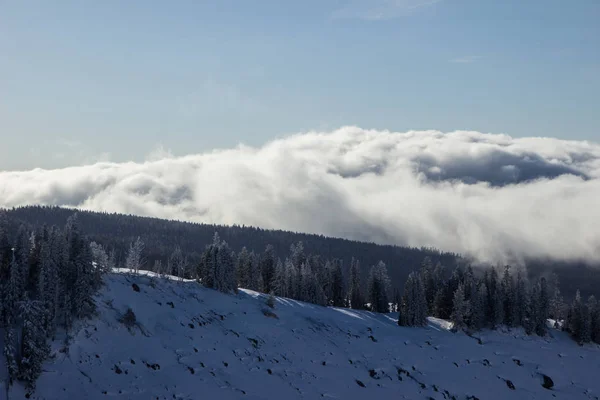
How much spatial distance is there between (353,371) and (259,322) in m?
18.9

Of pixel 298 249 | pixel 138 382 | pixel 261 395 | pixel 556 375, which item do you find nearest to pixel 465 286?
pixel 556 375

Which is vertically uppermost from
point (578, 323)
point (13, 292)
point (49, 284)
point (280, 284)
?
point (49, 284)

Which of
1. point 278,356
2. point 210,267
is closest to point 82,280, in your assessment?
point 278,356

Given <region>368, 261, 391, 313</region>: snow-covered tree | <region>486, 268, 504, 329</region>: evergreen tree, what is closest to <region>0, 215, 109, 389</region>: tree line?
<region>368, 261, 391, 313</region>: snow-covered tree

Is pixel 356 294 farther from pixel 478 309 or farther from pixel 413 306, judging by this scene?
pixel 478 309

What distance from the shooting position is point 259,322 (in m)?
93.2

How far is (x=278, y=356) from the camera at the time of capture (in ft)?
268

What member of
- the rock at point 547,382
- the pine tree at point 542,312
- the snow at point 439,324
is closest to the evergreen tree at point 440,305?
the snow at point 439,324

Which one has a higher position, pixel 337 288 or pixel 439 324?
pixel 337 288

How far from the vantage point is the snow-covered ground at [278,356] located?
63438mm

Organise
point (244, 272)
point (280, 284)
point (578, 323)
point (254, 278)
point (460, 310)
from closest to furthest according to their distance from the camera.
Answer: point (460, 310), point (578, 323), point (280, 284), point (244, 272), point (254, 278)

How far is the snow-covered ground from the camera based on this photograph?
63438 mm

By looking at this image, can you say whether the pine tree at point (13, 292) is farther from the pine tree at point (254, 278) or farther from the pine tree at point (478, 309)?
the pine tree at point (478, 309)

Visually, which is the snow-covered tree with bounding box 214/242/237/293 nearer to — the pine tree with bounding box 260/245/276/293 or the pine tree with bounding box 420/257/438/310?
the pine tree with bounding box 260/245/276/293
